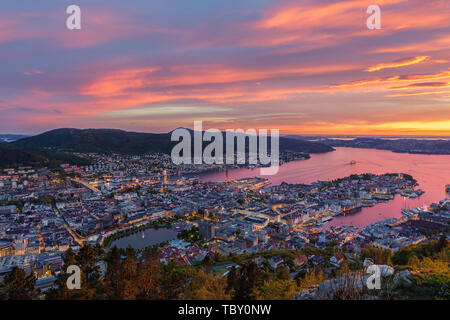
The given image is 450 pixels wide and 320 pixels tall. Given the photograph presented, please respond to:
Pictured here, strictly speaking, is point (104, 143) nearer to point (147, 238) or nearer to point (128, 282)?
point (147, 238)

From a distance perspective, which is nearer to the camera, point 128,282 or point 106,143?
point 128,282

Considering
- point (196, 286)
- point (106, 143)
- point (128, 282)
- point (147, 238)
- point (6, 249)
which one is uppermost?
point (106, 143)

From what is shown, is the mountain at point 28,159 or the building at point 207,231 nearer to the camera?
the building at point 207,231

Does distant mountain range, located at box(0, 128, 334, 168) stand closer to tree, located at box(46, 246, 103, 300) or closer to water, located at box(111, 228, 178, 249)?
water, located at box(111, 228, 178, 249)

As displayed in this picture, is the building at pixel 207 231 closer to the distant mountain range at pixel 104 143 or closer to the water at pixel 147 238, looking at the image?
the water at pixel 147 238

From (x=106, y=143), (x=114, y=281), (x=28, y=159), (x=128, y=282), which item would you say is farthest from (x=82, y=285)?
(x=106, y=143)

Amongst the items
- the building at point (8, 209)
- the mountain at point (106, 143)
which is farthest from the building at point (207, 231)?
the mountain at point (106, 143)

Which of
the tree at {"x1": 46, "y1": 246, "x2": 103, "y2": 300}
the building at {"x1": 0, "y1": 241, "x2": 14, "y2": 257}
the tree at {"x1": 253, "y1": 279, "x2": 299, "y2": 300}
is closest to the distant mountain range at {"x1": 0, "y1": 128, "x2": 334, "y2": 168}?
the building at {"x1": 0, "y1": 241, "x2": 14, "y2": 257}
